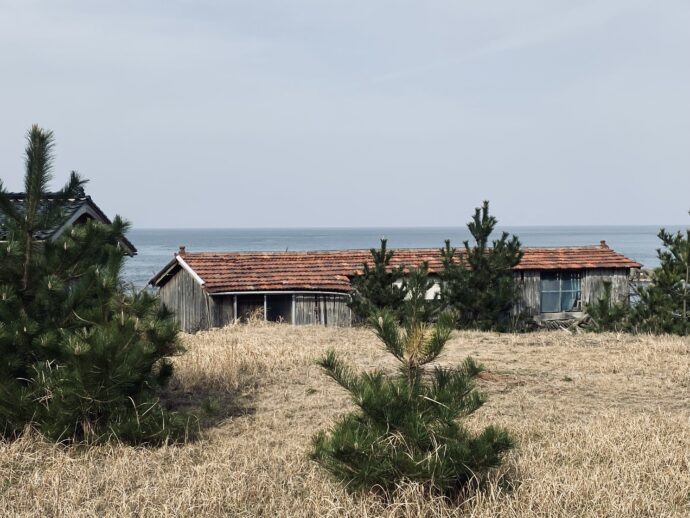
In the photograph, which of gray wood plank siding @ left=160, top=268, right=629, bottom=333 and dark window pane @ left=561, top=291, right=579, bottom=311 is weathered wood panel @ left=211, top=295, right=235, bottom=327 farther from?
dark window pane @ left=561, top=291, right=579, bottom=311

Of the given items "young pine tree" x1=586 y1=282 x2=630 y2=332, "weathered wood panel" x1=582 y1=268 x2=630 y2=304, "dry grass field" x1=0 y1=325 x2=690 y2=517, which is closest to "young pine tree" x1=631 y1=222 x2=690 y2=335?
"young pine tree" x1=586 y1=282 x2=630 y2=332

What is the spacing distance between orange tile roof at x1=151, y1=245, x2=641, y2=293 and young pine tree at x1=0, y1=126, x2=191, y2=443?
17341 mm

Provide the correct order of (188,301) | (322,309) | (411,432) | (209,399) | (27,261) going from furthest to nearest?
1. (188,301)
2. (322,309)
3. (209,399)
4. (27,261)
5. (411,432)

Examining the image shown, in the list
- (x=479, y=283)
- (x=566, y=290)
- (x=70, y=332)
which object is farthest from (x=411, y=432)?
(x=566, y=290)

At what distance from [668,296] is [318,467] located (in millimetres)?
17206

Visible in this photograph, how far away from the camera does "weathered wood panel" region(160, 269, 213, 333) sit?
28109mm

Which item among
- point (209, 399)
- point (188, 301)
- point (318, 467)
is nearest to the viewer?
point (318, 467)

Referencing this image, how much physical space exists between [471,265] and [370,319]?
1689 centimetres

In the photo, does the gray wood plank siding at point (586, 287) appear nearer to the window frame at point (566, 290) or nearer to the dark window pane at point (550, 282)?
the window frame at point (566, 290)

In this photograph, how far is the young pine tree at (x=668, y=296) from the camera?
22.5 m

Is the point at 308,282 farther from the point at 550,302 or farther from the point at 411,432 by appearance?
the point at 411,432

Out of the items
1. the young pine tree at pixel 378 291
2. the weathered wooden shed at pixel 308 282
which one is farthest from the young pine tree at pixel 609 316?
the young pine tree at pixel 378 291

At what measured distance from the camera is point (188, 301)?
95.5 feet

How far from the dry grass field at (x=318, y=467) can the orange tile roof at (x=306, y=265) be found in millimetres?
12483
